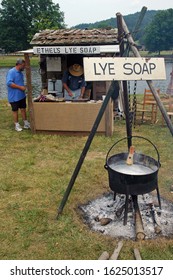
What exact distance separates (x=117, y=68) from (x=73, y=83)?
227 inches

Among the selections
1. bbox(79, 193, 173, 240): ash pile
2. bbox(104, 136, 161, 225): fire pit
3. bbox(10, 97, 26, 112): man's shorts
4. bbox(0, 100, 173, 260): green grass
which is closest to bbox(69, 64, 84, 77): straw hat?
bbox(10, 97, 26, 112): man's shorts

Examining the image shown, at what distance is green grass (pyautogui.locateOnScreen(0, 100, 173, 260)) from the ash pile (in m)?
0.13

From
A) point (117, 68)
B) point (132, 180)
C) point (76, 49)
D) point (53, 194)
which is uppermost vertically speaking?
point (76, 49)

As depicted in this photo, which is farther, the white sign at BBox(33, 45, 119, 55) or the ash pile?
the white sign at BBox(33, 45, 119, 55)

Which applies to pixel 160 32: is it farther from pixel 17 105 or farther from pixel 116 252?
pixel 116 252

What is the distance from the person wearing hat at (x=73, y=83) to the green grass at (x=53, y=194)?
1.57 m

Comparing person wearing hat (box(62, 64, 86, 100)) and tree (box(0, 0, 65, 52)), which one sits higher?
tree (box(0, 0, 65, 52))

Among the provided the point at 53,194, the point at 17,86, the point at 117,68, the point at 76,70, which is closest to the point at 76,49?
the point at 76,70

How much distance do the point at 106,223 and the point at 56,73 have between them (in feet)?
21.7

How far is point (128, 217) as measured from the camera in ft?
13.9

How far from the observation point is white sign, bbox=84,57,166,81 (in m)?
3.59

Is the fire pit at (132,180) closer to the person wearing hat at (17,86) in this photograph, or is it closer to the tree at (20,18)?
the person wearing hat at (17,86)

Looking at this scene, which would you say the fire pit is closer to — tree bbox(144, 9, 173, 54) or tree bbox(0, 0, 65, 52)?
tree bbox(144, 9, 173, 54)

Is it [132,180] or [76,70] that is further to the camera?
[76,70]
